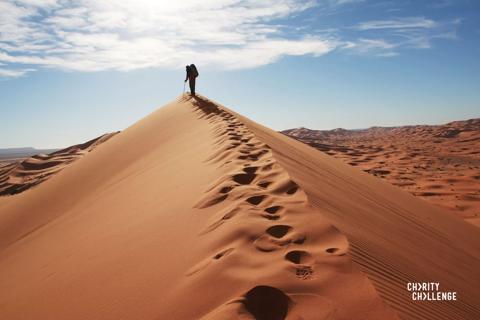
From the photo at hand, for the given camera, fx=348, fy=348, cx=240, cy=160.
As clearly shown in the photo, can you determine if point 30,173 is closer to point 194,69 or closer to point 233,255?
point 194,69

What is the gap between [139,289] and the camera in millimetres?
2174

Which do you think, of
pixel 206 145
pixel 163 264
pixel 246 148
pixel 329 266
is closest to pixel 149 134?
pixel 206 145

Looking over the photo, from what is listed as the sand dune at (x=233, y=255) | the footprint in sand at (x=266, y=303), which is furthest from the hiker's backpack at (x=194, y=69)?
the footprint in sand at (x=266, y=303)

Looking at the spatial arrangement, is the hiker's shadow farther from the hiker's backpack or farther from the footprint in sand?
the footprint in sand

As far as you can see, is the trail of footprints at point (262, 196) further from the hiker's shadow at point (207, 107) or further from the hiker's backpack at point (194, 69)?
the hiker's backpack at point (194, 69)

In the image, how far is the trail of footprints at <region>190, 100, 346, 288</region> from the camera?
2.13m

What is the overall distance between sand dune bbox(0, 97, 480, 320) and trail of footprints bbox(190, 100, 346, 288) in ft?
0.04

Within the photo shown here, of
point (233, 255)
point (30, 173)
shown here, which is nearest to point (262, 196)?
point (233, 255)

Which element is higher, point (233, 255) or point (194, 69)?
point (194, 69)

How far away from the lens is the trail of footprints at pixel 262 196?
2.13 meters

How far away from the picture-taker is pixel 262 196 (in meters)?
3.07

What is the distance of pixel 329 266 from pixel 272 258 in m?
0.33

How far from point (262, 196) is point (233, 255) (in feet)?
3.25

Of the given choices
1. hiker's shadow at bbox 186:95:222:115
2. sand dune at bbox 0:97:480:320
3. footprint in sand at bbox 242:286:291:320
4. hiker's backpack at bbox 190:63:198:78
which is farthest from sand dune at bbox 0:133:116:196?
footprint in sand at bbox 242:286:291:320
